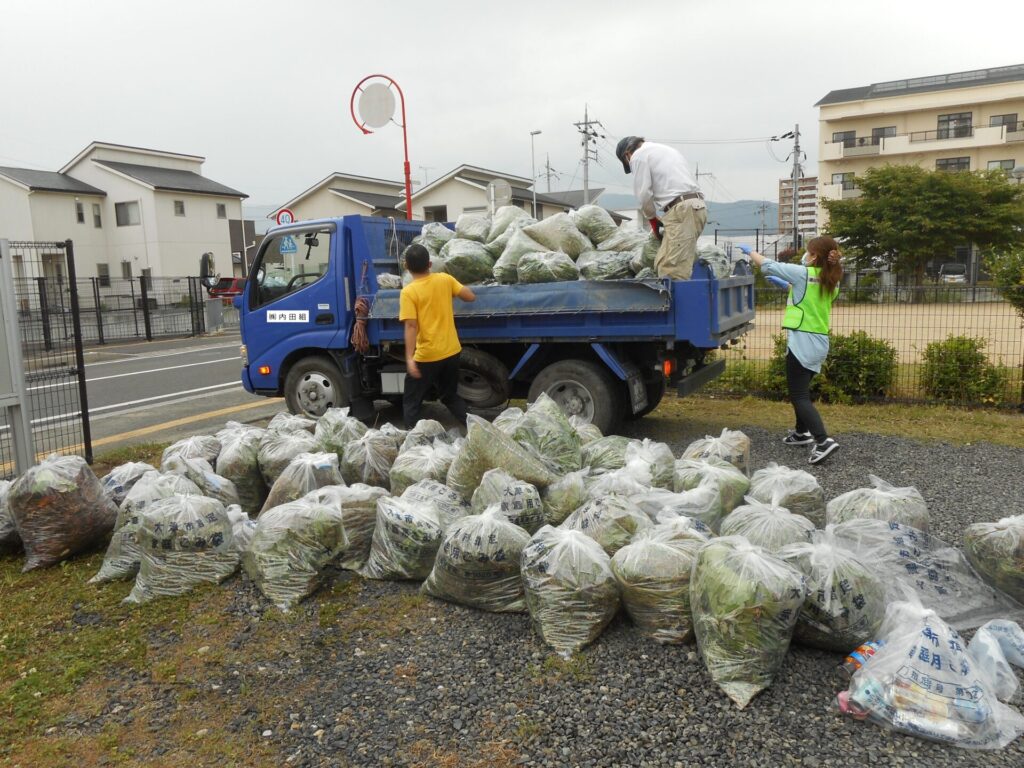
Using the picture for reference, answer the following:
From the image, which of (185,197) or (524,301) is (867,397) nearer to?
(524,301)

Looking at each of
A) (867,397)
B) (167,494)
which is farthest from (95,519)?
(867,397)

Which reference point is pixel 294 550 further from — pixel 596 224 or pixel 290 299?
pixel 596 224

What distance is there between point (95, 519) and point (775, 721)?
3912 mm

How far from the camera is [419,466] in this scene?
4.60 m

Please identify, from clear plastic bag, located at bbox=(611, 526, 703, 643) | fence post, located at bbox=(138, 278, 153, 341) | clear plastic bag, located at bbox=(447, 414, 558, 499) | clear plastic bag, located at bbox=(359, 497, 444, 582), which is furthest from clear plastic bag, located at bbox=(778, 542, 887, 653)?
fence post, located at bbox=(138, 278, 153, 341)

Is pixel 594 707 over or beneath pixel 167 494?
beneath

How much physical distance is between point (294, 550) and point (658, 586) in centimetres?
186

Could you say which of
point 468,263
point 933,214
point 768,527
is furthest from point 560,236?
point 933,214

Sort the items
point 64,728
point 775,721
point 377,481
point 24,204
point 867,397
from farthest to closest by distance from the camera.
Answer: point 24,204, point 867,397, point 377,481, point 64,728, point 775,721

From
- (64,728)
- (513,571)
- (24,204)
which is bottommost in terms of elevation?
(64,728)

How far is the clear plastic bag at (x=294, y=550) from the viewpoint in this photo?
149 inches

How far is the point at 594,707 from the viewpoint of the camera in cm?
279

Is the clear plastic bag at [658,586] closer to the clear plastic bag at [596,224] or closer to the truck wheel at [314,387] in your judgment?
the clear plastic bag at [596,224]

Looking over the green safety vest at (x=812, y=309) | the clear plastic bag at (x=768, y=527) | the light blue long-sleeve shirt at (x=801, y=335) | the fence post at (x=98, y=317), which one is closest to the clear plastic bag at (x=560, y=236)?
the light blue long-sleeve shirt at (x=801, y=335)
